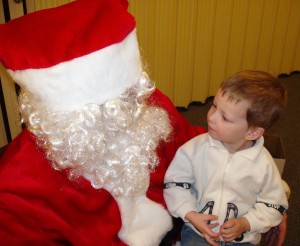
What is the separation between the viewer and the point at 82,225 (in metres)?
1.07

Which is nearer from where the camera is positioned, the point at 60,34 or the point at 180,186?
the point at 60,34

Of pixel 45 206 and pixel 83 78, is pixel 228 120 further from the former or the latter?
pixel 45 206

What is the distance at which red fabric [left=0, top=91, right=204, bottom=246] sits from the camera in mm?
952

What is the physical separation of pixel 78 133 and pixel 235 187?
0.55 m

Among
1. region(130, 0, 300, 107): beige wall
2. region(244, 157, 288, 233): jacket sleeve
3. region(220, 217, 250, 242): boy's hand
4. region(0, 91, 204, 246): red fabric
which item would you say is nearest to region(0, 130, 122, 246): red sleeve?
region(0, 91, 204, 246): red fabric

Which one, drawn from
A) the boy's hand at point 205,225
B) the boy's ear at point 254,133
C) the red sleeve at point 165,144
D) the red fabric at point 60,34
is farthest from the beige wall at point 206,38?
the boy's hand at point 205,225

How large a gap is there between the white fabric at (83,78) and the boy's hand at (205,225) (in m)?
0.48

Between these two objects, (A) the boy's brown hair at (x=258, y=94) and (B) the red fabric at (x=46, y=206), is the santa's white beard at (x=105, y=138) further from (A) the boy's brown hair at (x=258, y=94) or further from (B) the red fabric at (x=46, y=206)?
(A) the boy's brown hair at (x=258, y=94)

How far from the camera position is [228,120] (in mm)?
1094

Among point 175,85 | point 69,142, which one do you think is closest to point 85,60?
point 69,142

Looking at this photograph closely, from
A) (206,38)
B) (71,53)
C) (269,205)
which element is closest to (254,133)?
(269,205)

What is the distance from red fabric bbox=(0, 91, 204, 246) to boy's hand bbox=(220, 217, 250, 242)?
35 centimetres

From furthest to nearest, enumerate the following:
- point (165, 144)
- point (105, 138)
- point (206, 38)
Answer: point (206, 38)
point (165, 144)
point (105, 138)

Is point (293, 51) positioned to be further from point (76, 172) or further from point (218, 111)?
point (76, 172)
